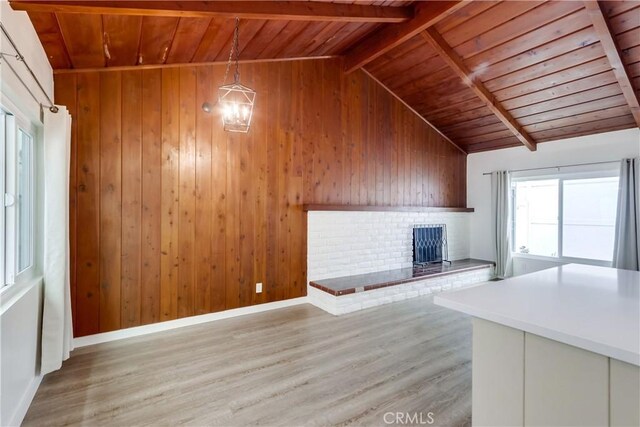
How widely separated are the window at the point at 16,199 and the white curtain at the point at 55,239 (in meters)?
0.12

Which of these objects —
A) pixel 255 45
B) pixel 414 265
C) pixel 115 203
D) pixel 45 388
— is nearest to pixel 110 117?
pixel 115 203

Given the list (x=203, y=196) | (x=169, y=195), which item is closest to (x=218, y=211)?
(x=203, y=196)

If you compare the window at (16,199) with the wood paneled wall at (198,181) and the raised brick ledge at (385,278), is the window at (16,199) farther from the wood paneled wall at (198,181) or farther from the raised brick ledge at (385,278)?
the raised brick ledge at (385,278)

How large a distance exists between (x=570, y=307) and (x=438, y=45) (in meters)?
3.43

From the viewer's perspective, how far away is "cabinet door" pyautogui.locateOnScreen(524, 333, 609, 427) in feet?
3.30

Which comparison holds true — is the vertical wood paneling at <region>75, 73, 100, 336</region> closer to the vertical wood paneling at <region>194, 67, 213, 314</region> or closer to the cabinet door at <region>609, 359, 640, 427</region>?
the vertical wood paneling at <region>194, 67, 213, 314</region>

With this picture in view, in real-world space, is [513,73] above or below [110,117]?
above

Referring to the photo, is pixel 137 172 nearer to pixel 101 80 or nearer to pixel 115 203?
pixel 115 203

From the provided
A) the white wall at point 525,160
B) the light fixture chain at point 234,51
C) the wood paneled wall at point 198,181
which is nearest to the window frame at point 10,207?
the wood paneled wall at point 198,181

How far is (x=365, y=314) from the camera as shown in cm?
371

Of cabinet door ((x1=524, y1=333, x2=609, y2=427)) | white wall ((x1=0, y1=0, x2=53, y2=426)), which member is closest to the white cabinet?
cabinet door ((x1=524, y1=333, x2=609, y2=427))

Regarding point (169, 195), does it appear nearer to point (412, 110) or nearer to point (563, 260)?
point (412, 110)

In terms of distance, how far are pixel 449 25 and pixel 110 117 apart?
3.70 m

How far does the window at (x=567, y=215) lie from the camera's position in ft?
14.7
